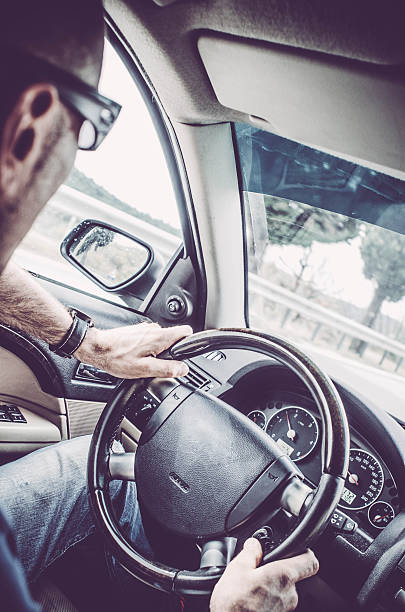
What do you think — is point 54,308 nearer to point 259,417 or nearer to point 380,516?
point 259,417

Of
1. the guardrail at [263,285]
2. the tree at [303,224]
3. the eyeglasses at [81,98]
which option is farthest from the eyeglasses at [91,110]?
the guardrail at [263,285]

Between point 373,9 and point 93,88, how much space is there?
2.07 ft

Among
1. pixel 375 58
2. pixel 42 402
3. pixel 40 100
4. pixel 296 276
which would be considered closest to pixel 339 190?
pixel 375 58

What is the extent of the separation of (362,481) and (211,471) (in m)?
0.62

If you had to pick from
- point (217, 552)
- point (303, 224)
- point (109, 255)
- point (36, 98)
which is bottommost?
point (217, 552)

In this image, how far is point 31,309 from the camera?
1576mm

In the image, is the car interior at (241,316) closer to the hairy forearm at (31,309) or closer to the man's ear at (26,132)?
the hairy forearm at (31,309)

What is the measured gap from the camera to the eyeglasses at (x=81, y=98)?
0.74 metres

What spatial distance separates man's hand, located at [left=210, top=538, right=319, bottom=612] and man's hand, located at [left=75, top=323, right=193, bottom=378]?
0.65 meters

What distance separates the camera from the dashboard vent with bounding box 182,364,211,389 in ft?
6.44

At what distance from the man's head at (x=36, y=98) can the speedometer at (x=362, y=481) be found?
53.9 inches

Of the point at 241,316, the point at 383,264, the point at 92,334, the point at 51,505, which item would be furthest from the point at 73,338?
the point at 383,264

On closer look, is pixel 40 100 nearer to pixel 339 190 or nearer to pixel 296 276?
pixel 339 190

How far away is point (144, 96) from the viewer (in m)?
1.79
